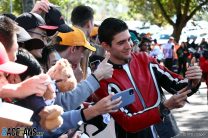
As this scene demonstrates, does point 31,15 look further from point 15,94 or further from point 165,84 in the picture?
point 15,94

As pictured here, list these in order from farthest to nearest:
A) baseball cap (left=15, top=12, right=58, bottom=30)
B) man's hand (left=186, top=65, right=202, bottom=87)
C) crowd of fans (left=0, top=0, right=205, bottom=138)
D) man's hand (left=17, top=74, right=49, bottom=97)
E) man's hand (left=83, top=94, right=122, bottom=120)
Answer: baseball cap (left=15, top=12, right=58, bottom=30) < man's hand (left=186, top=65, right=202, bottom=87) < man's hand (left=83, top=94, right=122, bottom=120) < crowd of fans (left=0, top=0, right=205, bottom=138) < man's hand (left=17, top=74, right=49, bottom=97)

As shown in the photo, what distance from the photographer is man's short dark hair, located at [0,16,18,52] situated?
2.54m

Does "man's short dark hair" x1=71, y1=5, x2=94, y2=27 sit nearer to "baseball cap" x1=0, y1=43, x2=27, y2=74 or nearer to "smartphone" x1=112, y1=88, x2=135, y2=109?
"smartphone" x1=112, y1=88, x2=135, y2=109

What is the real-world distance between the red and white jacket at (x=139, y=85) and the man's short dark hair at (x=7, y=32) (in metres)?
1.02

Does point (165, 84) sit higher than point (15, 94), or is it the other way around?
point (15, 94)

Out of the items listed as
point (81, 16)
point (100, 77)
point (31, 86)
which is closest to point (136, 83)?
point (100, 77)

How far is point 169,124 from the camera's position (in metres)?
4.21

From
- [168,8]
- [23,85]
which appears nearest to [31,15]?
[23,85]

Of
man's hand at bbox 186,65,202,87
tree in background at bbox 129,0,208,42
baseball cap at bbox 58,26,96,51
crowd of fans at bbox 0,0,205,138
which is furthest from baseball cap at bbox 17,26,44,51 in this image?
tree in background at bbox 129,0,208,42

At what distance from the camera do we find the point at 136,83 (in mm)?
3541

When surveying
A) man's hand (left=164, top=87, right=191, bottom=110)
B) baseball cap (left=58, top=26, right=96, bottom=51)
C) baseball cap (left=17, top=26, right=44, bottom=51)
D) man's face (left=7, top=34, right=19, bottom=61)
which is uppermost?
man's face (left=7, top=34, right=19, bottom=61)

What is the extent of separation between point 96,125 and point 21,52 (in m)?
0.96

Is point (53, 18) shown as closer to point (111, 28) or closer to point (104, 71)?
point (111, 28)

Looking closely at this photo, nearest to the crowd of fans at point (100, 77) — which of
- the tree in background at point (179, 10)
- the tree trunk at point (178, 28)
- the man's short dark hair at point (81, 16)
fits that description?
the man's short dark hair at point (81, 16)
